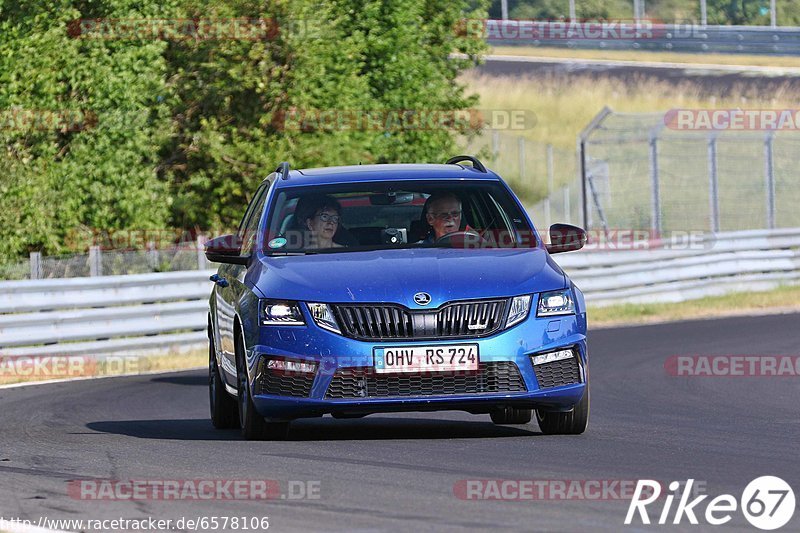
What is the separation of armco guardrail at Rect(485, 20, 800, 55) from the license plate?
42809 mm

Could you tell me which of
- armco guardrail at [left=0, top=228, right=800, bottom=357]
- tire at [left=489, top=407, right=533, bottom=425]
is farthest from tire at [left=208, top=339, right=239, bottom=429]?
armco guardrail at [left=0, top=228, right=800, bottom=357]

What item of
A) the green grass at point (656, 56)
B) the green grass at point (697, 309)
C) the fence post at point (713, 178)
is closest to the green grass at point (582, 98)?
the green grass at point (656, 56)

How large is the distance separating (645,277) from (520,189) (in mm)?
19577

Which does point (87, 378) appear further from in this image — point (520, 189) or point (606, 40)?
point (606, 40)

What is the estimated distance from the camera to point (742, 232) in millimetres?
25906

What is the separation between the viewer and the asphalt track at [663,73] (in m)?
51.4

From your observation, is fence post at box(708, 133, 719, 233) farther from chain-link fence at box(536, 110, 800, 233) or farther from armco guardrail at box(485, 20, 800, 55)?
armco guardrail at box(485, 20, 800, 55)

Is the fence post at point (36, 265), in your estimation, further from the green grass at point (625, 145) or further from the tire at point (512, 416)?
the green grass at point (625, 145)

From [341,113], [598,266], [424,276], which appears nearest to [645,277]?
[598,266]

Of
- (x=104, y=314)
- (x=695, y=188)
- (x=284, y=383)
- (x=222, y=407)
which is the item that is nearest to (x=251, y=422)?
(x=284, y=383)

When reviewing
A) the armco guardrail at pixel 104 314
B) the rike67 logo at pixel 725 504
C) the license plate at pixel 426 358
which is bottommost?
the armco guardrail at pixel 104 314

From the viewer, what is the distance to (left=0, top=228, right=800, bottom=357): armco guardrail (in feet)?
59.7

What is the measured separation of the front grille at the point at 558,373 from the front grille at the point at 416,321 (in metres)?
0.35

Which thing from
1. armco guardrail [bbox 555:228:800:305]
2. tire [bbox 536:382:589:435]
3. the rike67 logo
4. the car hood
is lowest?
armco guardrail [bbox 555:228:800:305]
